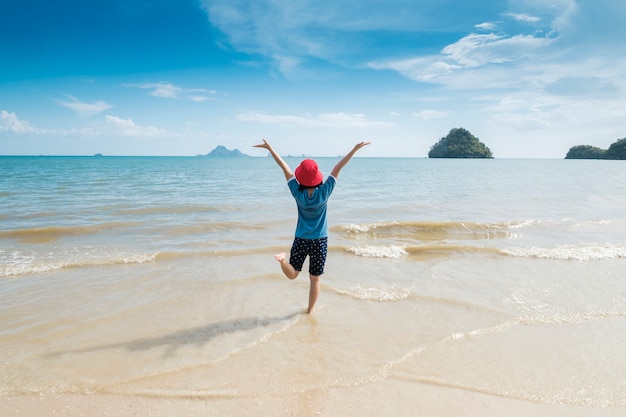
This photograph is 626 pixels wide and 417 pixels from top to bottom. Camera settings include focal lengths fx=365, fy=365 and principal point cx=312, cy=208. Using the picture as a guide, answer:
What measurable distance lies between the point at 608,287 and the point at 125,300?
335 inches

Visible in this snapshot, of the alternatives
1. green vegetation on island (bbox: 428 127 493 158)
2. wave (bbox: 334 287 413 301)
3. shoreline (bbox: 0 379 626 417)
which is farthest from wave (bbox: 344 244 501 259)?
green vegetation on island (bbox: 428 127 493 158)

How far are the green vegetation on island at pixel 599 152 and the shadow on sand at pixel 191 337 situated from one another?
166 meters

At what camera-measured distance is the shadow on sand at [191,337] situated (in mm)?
4453

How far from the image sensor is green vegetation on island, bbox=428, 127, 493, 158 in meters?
179

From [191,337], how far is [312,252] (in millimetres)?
1949

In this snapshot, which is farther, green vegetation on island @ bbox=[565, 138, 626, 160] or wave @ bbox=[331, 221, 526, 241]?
green vegetation on island @ bbox=[565, 138, 626, 160]

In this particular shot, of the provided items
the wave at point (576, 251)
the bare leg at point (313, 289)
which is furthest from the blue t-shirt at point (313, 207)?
the wave at point (576, 251)

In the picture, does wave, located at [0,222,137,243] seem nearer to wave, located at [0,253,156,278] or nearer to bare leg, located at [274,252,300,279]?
wave, located at [0,253,156,278]

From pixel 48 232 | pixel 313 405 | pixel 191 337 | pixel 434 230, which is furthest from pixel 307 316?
pixel 48 232

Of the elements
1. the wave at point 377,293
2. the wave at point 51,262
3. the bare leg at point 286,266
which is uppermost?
the bare leg at point 286,266

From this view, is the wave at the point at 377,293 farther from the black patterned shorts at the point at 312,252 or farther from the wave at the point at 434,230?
the wave at the point at 434,230

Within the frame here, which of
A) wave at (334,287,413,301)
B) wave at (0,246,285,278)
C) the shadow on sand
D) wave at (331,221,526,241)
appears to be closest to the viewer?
the shadow on sand

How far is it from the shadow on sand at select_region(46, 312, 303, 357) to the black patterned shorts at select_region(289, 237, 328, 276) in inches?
32.7

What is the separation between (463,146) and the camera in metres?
179
